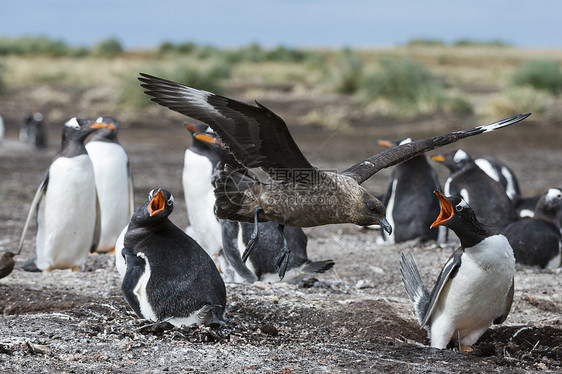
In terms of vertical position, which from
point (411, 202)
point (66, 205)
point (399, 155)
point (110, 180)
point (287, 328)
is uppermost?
point (399, 155)

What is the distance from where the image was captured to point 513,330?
610 cm

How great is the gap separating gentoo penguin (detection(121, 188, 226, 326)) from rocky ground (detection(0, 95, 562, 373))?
0.15 m

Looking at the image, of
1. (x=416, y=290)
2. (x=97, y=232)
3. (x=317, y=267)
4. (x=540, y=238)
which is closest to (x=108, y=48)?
(x=97, y=232)

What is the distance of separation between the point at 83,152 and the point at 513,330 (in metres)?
4.82

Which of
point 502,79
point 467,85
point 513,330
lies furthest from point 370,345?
point 502,79

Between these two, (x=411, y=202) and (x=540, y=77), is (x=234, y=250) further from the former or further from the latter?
(x=540, y=77)

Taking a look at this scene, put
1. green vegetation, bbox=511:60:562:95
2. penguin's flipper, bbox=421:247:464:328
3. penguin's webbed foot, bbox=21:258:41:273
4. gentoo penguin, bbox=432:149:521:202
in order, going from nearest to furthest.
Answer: penguin's flipper, bbox=421:247:464:328, penguin's webbed foot, bbox=21:258:41:273, gentoo penguin, bbox=432:149:521:202, green vegetation, bbox=511:60:562:95

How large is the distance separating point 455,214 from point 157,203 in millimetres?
2161

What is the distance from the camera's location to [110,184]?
29.9ft

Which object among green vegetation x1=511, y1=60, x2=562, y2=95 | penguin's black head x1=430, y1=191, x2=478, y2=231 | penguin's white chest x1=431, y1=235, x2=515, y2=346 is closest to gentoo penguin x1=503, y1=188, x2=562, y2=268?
penguin's white chest x1=431, y1=235, x2=515, y2=346

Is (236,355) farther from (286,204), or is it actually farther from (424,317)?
(424,317)

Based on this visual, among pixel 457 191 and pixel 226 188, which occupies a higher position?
pixel 226 188

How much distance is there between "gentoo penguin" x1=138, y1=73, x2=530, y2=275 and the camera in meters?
5.12

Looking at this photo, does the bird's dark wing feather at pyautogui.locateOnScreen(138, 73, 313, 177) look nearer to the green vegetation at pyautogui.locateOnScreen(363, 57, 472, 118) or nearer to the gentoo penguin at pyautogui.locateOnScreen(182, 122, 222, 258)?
the gentoo penguin at pyautogui.locateOnScreen(182, 122, 222, 258)
